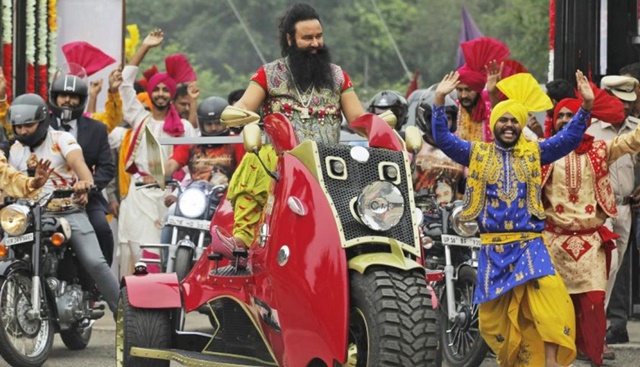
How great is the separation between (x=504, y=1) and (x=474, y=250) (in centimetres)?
3473

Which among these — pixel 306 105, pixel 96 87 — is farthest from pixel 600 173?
pixel 96 87

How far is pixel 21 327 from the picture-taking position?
1184 cm

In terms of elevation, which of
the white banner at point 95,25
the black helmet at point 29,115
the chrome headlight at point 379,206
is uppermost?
the white banner at point 95,25

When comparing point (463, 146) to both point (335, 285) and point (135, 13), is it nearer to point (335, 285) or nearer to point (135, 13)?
point (335, 285)

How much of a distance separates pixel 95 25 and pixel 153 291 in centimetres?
790

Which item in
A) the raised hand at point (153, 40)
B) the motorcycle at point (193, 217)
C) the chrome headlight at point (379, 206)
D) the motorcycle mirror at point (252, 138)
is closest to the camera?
the chrome headlight at point (379, 206)

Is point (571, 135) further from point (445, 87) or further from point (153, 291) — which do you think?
point (153, 291)

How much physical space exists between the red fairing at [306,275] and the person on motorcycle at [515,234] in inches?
74.6

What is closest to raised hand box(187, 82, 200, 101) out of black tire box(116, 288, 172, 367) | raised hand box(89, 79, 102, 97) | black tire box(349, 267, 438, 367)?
raised hand box(89, 79, 102, 97)

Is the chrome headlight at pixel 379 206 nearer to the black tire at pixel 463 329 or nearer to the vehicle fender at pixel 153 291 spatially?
the vehicle fender at pixel 153 291

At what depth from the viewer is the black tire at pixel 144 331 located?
10055 mm

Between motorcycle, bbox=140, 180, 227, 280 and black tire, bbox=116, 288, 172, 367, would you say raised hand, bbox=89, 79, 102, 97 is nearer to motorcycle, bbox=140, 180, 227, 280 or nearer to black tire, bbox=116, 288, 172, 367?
motorcycle, bbox=140, 180, 227, 280

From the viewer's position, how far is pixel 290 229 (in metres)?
8.71

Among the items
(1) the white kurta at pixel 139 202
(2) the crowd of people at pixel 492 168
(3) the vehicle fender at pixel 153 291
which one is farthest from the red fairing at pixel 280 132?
(1) the white kurta at pixel 139 202
